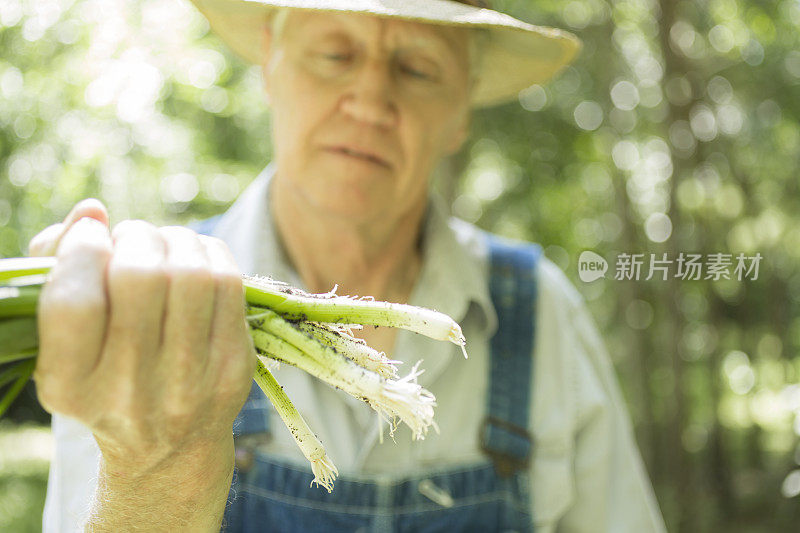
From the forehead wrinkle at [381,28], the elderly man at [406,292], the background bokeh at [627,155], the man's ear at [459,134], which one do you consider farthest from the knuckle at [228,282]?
the background bokeh at [627,155]

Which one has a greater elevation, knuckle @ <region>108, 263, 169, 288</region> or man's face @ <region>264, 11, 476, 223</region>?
man's face @ <region>264, 11, 476, 223</region>

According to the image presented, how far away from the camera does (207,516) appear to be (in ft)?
3.00

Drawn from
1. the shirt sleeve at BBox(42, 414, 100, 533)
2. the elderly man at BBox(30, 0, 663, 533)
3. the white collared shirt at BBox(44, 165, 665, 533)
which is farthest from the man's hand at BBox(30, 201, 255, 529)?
the white collared shirt at BBox(44, 165, 665, 533)

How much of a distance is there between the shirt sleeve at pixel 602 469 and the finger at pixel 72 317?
4.88ft

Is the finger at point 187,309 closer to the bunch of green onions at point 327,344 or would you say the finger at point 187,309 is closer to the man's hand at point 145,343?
the man's hand at point 145,343

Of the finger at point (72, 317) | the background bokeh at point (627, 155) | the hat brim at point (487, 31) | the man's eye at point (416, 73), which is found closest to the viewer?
the finger at point (72, 317)

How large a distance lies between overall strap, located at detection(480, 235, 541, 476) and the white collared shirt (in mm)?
27

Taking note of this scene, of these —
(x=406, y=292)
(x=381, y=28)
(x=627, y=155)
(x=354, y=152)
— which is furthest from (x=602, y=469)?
(x=627, y=155)

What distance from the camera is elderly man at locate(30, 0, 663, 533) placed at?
1.61 m

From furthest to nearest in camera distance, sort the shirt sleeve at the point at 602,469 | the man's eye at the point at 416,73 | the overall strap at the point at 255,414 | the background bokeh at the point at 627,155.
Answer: the background bokeh at the point at 627,155, the shirt sleeve at the point at 602,469, the man's eye at the point at 416,73, the overall strap at the point at 255,414

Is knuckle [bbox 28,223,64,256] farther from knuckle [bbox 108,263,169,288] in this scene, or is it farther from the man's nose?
the man's nose

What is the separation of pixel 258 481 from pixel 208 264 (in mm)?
1025

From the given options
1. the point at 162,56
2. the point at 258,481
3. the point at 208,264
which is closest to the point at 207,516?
the point at 208,264

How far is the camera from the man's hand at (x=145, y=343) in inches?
27.5
